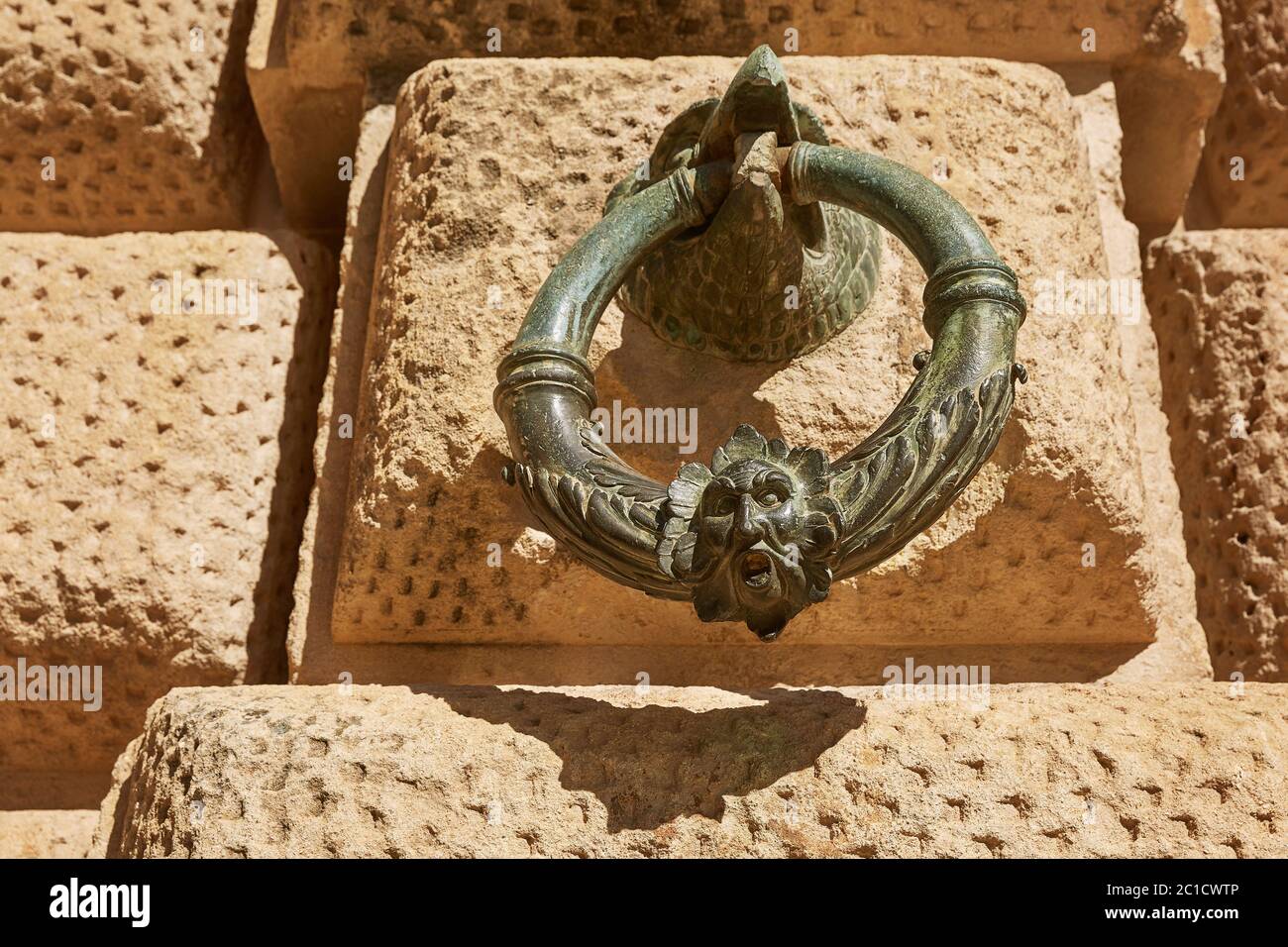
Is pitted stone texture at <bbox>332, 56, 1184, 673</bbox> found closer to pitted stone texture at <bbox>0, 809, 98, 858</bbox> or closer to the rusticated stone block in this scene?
the rusticated stone block

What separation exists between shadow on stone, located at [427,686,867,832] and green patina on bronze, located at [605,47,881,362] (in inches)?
13.0

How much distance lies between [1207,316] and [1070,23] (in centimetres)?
34

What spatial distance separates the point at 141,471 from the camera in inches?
54.8

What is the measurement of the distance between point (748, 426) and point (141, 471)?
690mm

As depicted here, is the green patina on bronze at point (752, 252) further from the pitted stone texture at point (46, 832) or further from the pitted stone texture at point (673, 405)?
the pitted stone texture at point (46, 832)

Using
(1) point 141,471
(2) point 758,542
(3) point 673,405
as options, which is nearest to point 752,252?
(3) point 673,405

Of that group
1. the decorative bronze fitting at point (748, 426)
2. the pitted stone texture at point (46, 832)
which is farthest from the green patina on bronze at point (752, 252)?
the pitted stone texture at point (46, 832)

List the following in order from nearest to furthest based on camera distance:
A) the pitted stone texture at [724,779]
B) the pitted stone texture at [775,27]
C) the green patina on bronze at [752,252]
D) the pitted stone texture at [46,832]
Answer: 1. the pitted stone texture at [724,779]
2. the green patina on bronze at [752,252]
3. the pitted stone texture at [46,832]
4. the pitted stone texture at [775,27]

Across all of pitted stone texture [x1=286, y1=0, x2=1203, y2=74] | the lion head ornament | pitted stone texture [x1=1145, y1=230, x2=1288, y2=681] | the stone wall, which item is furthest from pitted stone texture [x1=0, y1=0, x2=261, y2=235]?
pitted stone texture [x1=1145, y1=230, x2=1288, y2=681]

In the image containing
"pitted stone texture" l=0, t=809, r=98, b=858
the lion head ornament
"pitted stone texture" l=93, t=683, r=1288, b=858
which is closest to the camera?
the lion head ornament

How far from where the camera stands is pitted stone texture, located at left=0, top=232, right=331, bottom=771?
52.6 inches

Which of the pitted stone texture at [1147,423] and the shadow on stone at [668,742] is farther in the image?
the pitted stone texture at [1147,423]

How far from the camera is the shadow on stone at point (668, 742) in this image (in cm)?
105

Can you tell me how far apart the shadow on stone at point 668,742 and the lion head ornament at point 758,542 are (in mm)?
177
